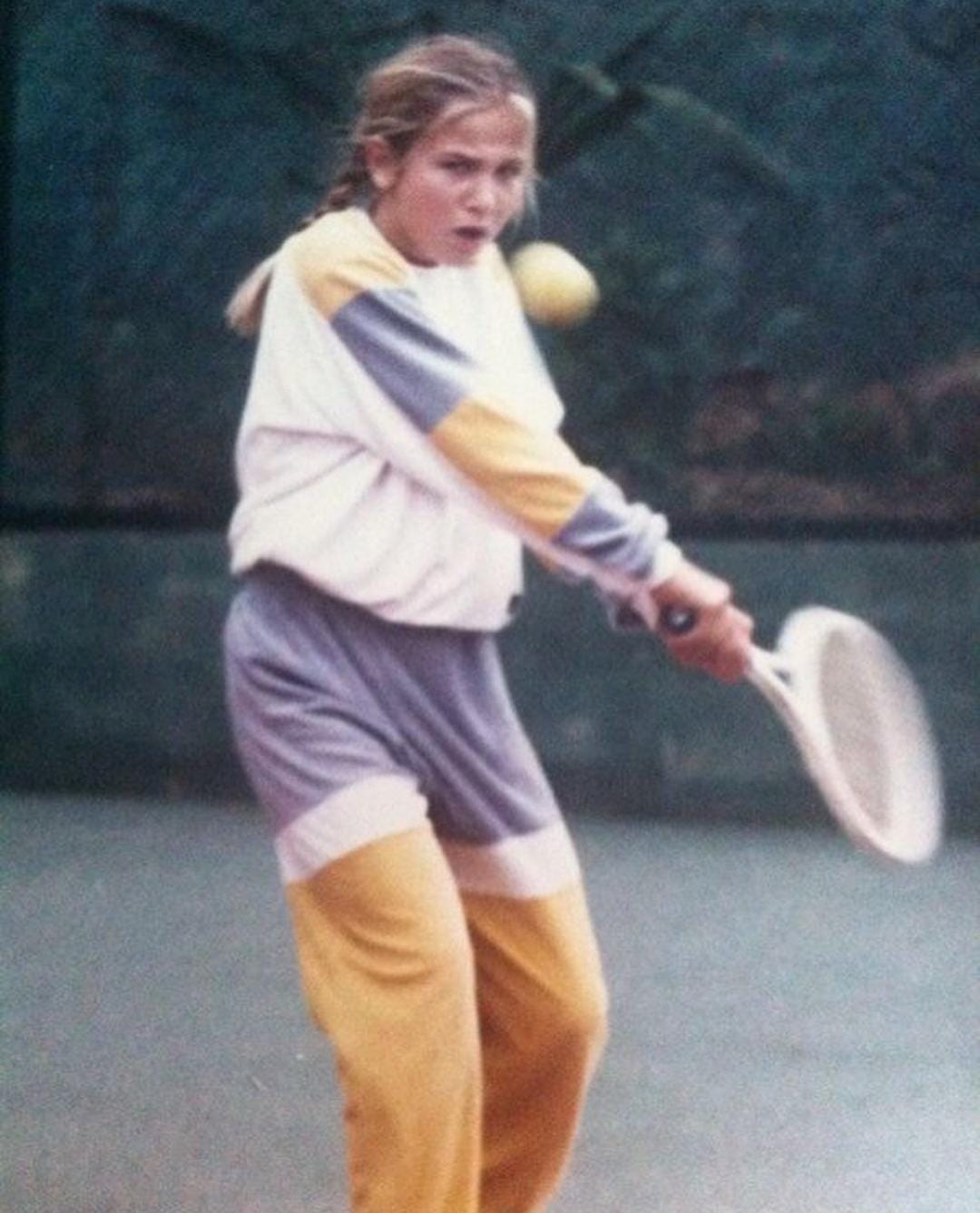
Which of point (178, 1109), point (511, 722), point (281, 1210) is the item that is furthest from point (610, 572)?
point (178, 1109)

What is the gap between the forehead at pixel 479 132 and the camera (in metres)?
3.49

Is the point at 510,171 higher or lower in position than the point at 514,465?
higher

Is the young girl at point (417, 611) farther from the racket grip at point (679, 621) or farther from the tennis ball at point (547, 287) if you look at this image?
the tennis ball at point (547, 287)

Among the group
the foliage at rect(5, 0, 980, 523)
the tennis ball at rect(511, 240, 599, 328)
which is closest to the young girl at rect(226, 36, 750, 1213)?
the tennis ball at rect(511, 240, 599, 328)

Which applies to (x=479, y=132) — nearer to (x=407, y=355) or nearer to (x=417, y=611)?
(x=407, y=355)

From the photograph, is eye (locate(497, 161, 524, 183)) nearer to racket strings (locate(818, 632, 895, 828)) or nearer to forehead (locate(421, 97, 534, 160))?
forehead (locate(421, 97, 534, 160))

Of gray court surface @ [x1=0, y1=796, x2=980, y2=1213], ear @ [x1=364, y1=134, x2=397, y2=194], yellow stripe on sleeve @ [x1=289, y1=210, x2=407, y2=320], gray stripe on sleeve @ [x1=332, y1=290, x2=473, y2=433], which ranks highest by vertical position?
ear @ [x1=364, y1=134, x2=397, y2=194]

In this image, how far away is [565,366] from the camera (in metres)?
8.68

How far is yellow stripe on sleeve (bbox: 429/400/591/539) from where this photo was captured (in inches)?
134

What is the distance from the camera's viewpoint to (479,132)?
350 cm

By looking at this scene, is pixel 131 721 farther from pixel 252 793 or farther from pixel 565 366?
pixel 565 366

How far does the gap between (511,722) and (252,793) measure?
5.19 m

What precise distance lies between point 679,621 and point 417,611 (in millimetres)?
310

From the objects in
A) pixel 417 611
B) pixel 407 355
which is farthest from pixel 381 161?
pixel 417 611
